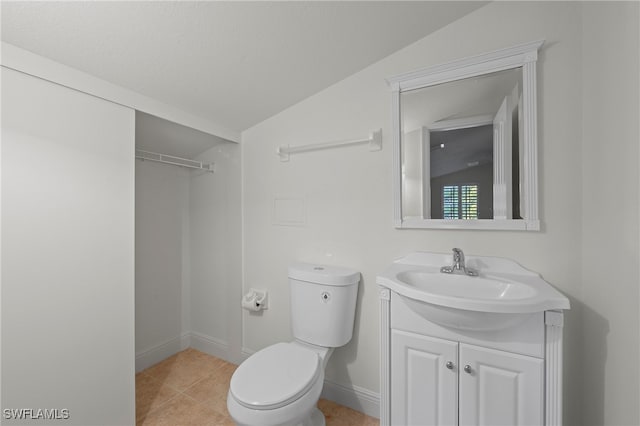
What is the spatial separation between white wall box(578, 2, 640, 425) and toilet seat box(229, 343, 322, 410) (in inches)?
43.3

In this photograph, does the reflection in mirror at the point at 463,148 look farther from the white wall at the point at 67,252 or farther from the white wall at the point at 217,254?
the white wall at the point at 67,252

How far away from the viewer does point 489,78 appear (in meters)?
1.37

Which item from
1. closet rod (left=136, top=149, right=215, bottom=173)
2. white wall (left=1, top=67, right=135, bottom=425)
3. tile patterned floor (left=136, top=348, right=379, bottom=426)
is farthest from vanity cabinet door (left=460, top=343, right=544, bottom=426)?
closet rod (left=136, top=149, right=215, bottom=173)

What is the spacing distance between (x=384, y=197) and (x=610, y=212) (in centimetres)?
90

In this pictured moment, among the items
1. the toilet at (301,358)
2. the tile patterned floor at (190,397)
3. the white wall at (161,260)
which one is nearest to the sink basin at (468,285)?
the toilet at (301,358)

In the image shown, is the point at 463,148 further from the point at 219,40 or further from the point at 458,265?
the point at 219,40

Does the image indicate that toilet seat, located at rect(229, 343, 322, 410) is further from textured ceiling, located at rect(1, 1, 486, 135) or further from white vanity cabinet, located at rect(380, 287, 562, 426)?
textured ceiling, located at rect(1, 1, 486, 135)

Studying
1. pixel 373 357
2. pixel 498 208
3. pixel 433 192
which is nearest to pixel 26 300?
pixel 373 357

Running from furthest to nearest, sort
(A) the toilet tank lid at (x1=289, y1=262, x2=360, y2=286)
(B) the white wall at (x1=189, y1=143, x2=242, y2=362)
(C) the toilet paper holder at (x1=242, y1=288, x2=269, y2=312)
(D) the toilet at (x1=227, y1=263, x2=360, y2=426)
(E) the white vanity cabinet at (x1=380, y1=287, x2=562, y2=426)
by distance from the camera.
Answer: (B) the white wall at (x1=189, y1=143, x2=242, y2=362), (C) the toilet paper holder at (x1=242, y1=288, x2=269, y2=312), (A) the toilet tank lid at (x1=289, y1=262, x2=360, y2=286), (D) the toilet at (x1=227, y1=263, x2=360, y2=426), (E) the white vanity cabinet at (x1=380, y1=287, x2=562, y2=426)

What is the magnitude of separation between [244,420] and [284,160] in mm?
1430

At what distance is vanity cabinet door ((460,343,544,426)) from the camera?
3.28ft

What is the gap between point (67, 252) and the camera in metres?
1.21

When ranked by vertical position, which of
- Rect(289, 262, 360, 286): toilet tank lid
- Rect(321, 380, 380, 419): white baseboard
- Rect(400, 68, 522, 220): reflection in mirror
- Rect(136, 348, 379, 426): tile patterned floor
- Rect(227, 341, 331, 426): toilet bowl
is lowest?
Rect(136, 348, 379, 426): tile patterned floor

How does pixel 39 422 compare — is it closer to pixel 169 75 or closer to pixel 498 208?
pixel 169 75
